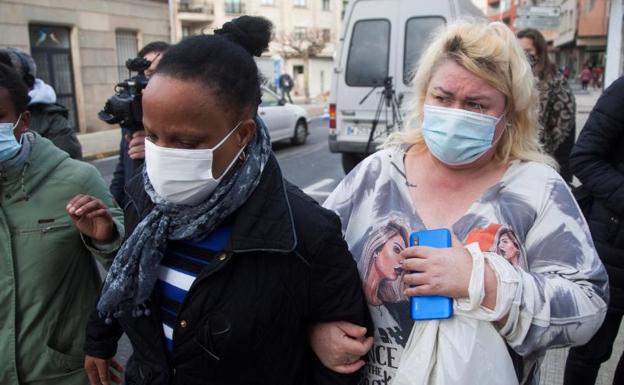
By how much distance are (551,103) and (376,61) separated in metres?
4.05

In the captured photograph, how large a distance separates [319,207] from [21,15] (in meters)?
15.1

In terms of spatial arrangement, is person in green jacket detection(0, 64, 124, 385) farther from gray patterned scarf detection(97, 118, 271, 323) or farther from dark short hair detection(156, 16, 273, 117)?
dark short hair detection(156, 16, 273, 117)

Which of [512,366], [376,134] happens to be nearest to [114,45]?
[376,134]

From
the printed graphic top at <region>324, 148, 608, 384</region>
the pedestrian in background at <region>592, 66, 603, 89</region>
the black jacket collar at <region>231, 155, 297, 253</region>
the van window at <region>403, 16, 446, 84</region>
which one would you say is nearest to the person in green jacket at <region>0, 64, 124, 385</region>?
the black jacket collar at <region>231, 155, 297, 253</region>

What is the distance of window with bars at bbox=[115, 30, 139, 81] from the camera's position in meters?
17.5

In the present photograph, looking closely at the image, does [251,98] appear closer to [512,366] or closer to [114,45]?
[512,366]

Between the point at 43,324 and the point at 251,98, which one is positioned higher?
the point at 251,98

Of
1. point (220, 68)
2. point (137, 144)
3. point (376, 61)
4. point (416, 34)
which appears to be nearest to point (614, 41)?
point (416, 34)

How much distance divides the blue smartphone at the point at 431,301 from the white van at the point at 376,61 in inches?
230

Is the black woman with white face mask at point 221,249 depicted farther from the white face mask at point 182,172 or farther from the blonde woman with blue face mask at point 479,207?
the blonde woman with blue face mask at point 479,207

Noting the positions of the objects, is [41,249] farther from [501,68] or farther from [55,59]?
[55,59]

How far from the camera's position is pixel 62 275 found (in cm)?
188

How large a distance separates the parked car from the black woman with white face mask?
10.4 metres

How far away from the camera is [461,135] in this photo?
62.5 inches
